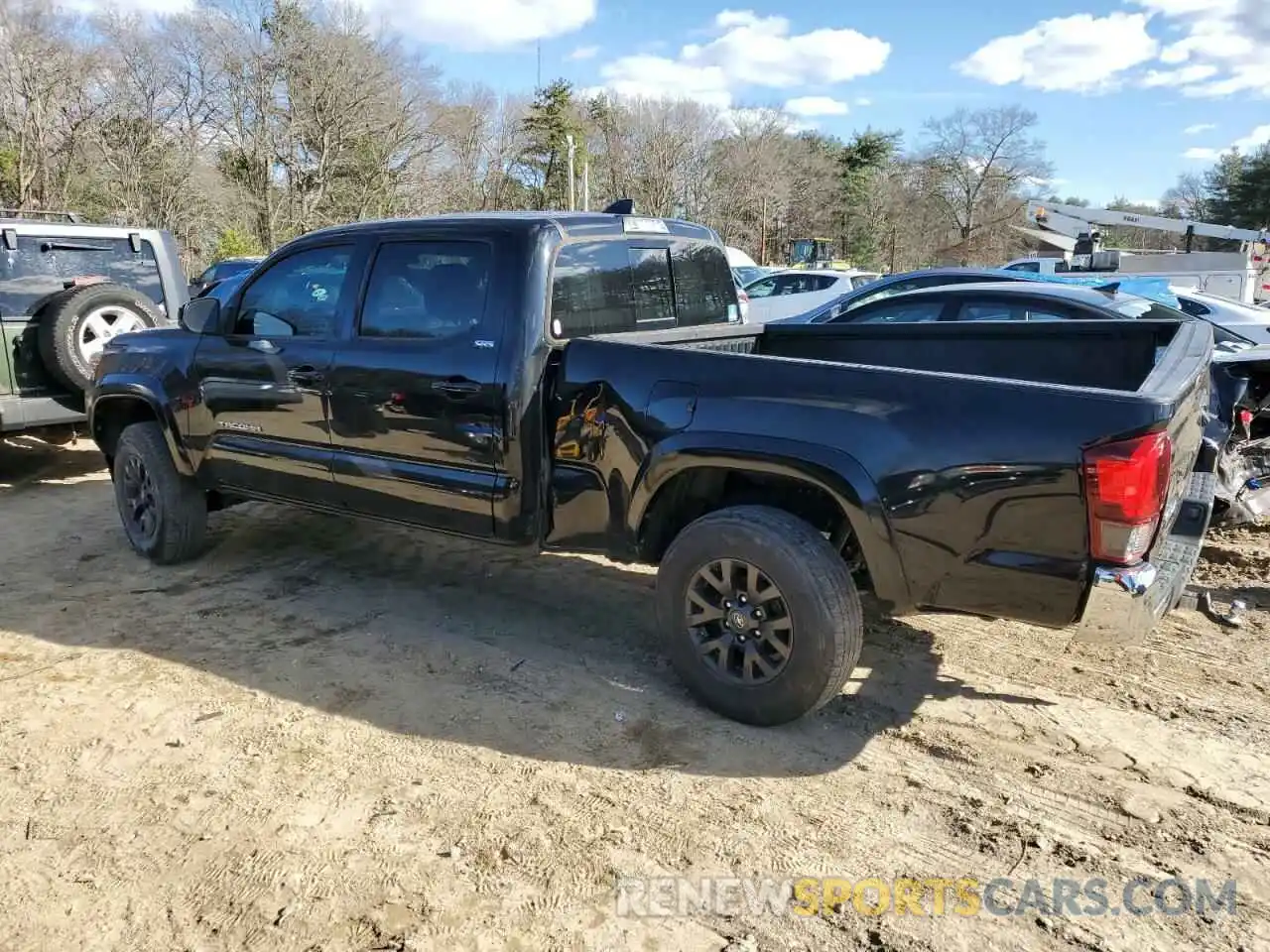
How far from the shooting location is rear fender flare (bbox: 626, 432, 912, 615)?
120 inches

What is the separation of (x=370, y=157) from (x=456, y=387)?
31.7m

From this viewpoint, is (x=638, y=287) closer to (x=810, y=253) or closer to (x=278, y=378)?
(x=278, y=378)

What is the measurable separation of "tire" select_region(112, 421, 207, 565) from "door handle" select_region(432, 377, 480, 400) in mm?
2261

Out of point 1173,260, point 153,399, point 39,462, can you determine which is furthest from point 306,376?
point 1173,260

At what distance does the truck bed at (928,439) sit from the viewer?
2.74 m

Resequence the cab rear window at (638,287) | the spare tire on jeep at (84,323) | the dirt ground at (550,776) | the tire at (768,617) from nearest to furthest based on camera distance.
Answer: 1. the dirt ground at (550,776)
2. the tire at (768,617)
3. the cab rear window at (638,287)
4. the spare tire on jeep at (84,323)

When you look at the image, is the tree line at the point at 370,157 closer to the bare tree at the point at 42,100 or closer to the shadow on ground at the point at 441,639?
the bare tree at the point at 42,100

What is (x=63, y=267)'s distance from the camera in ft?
23.5

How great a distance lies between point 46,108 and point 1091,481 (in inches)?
1186

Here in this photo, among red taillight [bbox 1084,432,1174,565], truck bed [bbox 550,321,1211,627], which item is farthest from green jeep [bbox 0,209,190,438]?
red taillight [bbox 1084,432,1174,565]

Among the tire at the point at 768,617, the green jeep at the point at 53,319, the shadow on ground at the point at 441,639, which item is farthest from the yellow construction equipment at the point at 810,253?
the tire at the point at 768,617

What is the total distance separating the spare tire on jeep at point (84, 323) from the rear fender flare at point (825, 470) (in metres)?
5.26

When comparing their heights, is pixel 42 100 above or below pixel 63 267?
above

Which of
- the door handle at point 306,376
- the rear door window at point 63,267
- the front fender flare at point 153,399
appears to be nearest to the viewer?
the door handle at point 306,376
